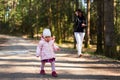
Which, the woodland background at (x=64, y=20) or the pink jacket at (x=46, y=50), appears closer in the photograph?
the pink jacket at (x=46, y=50)

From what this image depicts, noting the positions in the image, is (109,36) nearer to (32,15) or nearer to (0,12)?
(32,15)

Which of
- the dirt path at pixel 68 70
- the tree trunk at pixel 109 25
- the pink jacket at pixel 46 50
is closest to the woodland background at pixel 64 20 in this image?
the tree trunk at pixel 109 25

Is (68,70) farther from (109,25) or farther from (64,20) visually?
(64,20)

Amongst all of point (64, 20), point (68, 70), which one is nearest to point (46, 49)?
point (68, 70)

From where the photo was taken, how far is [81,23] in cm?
1788

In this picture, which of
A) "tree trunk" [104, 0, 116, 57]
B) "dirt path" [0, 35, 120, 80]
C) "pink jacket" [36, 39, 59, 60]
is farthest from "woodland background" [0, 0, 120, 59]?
"pink jacket" [36, 39, 59, 60]

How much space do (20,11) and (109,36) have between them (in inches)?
2332

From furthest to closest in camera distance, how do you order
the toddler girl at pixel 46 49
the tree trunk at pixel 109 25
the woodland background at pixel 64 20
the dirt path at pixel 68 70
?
the woodland background at pixel 64 20, the tree trunk at pixel 109 25, the toddler girl at pixel 46 49, the dirt path at pixel 68 70

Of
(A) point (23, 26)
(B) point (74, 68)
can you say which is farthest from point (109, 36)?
(A) point (23, 26)

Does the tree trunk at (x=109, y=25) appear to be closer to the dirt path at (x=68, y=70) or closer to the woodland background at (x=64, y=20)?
the woodland background at (x=64, y=20)

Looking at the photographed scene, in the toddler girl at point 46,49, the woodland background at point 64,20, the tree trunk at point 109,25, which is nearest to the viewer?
the toddler girl at point 46,49

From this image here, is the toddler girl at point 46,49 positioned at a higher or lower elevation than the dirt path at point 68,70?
higher

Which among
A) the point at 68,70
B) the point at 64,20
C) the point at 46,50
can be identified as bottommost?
the point at 68,70

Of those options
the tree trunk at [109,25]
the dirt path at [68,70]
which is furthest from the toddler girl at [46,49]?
the tree trunk at [109,25]
